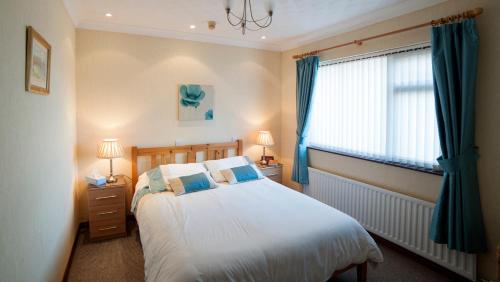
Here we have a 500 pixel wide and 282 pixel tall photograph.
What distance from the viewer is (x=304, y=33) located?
384 cm

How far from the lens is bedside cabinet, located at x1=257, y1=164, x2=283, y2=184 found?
428cm

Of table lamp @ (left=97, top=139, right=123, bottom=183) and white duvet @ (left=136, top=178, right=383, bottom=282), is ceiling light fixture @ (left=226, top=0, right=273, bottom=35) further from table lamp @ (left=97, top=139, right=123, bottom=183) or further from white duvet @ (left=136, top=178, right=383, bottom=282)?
table lamp @ (left=97, top=139, right=123, bottom=183)

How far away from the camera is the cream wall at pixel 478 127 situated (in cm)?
219

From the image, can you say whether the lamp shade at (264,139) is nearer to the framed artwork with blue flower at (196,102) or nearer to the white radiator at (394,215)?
the framed artwork with blue flower at (196,102)

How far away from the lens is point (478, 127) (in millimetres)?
2291

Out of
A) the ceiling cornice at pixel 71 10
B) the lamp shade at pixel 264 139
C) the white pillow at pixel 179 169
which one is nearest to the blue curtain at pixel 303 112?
the lamp shade at pixel 264 139

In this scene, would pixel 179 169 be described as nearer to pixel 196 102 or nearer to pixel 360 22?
pixel 196 102

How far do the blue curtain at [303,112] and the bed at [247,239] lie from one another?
1148 mm

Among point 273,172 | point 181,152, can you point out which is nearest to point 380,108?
point 273,172

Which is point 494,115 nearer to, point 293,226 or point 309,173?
point 293,226

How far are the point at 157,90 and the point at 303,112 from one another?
204 cm

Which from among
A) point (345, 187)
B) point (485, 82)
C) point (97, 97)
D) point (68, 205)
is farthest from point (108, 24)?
point (485, 82)

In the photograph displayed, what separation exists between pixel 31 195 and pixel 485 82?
328cm

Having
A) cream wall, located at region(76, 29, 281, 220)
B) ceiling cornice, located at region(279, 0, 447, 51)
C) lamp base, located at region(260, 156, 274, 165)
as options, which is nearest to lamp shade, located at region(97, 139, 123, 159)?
cream wall, located at region(76, 29, 281, 220)
